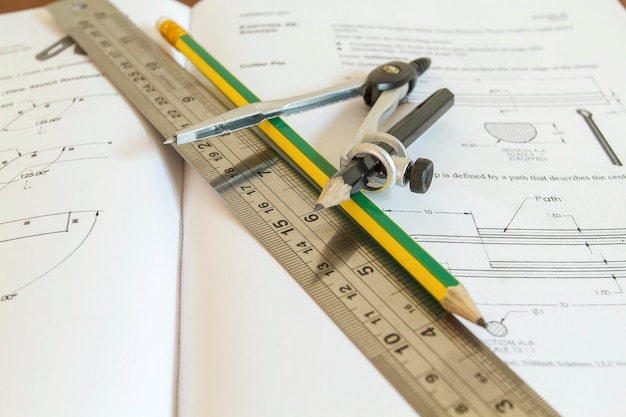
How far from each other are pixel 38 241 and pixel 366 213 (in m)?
0.31

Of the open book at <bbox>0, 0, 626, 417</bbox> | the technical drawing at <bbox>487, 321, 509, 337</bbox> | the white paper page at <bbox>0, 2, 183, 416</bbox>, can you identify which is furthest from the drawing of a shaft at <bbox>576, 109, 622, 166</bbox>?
the white paper page at <bbox>0, 2, 183, 416</bbox>

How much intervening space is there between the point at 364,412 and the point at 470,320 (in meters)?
0.10

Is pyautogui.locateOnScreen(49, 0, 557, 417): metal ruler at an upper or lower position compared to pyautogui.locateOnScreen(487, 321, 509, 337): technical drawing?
upper

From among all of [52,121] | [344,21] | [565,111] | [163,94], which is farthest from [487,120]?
[52,121]

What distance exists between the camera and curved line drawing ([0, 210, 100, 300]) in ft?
1.71

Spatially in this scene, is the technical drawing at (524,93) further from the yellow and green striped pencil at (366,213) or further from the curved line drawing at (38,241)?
the curved line drawing at (38,241)

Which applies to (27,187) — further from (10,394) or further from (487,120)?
(487,120)

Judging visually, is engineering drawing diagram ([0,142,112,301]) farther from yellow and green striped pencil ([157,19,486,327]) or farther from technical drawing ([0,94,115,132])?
yellow and green striped pencil ([157,19,486,327])

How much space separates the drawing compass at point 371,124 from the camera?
53 cm

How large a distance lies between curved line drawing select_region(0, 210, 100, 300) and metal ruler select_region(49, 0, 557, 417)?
0.41 ft

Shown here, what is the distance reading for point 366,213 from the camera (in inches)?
20.3

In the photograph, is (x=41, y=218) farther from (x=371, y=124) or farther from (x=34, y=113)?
(x=371, y=124)

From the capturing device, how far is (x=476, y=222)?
0.57 m

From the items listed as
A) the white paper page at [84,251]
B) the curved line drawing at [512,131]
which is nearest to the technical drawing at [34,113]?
the white paper page at [84,251]
